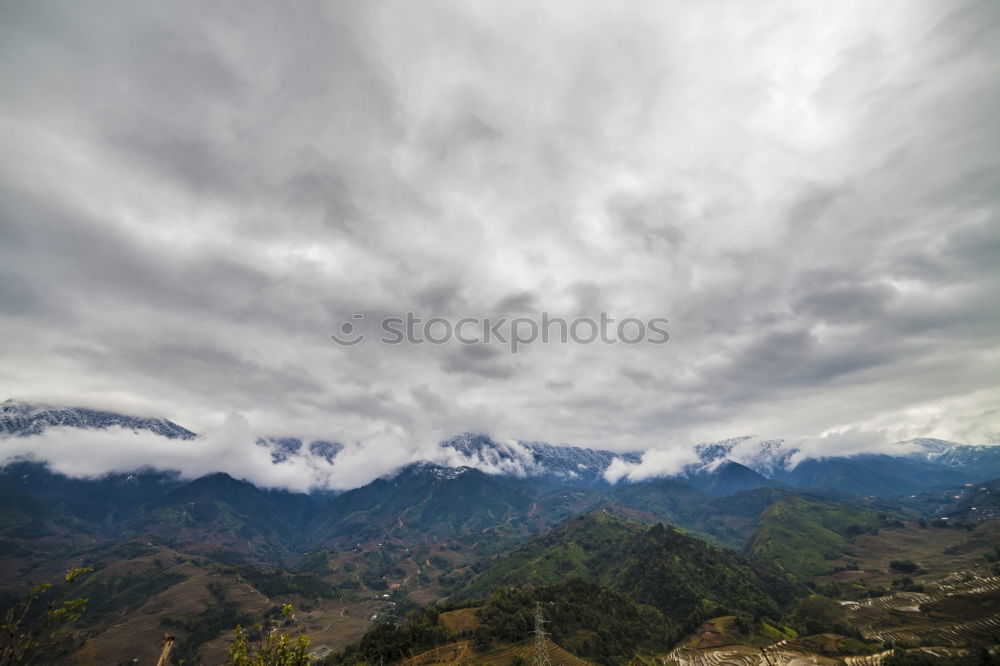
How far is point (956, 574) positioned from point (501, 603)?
192404 mm

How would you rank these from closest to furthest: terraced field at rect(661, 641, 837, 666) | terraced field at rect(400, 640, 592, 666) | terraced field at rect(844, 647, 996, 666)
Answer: terraced field at rect(844, 647, 996, 666)
terraced field at rect(661, 641, 837, 666)
terraced field at rect(400, 640, 592, 666)

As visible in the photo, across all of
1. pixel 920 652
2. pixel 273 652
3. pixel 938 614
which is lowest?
pixel 938 614

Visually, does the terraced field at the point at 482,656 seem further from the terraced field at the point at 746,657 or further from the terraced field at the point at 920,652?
the terraced field at the point at 920,652

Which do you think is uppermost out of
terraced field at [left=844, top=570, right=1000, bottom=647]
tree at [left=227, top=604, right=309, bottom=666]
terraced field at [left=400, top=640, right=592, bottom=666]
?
tree at [left=227, top=604, right=309, bottom=666]

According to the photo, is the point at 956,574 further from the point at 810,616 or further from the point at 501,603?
the point at 501,603

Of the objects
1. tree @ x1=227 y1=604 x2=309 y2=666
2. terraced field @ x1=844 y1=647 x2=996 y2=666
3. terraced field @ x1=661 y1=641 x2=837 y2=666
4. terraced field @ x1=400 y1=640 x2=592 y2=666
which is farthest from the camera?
terraced field @ x1=400 y1=640 x2=592 y2=666

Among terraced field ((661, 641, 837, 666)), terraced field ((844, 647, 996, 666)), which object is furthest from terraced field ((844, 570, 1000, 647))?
terraced field ((661, 641, 837, 666))

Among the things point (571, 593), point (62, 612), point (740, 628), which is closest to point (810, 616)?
point (740, 628)

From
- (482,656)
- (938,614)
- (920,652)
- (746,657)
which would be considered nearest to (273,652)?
(482,656)

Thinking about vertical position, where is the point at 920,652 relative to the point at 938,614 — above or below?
above

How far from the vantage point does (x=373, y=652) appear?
130500 millimetres

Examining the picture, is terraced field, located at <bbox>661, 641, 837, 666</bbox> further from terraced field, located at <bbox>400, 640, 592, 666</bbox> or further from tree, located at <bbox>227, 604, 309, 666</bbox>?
tree, located at <bbox>227, 604, 309, 666</bbox>

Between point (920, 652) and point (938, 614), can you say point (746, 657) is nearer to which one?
point (920, 652)

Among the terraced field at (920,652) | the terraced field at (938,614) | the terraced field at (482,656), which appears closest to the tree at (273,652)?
the terraced field at (482,656)
